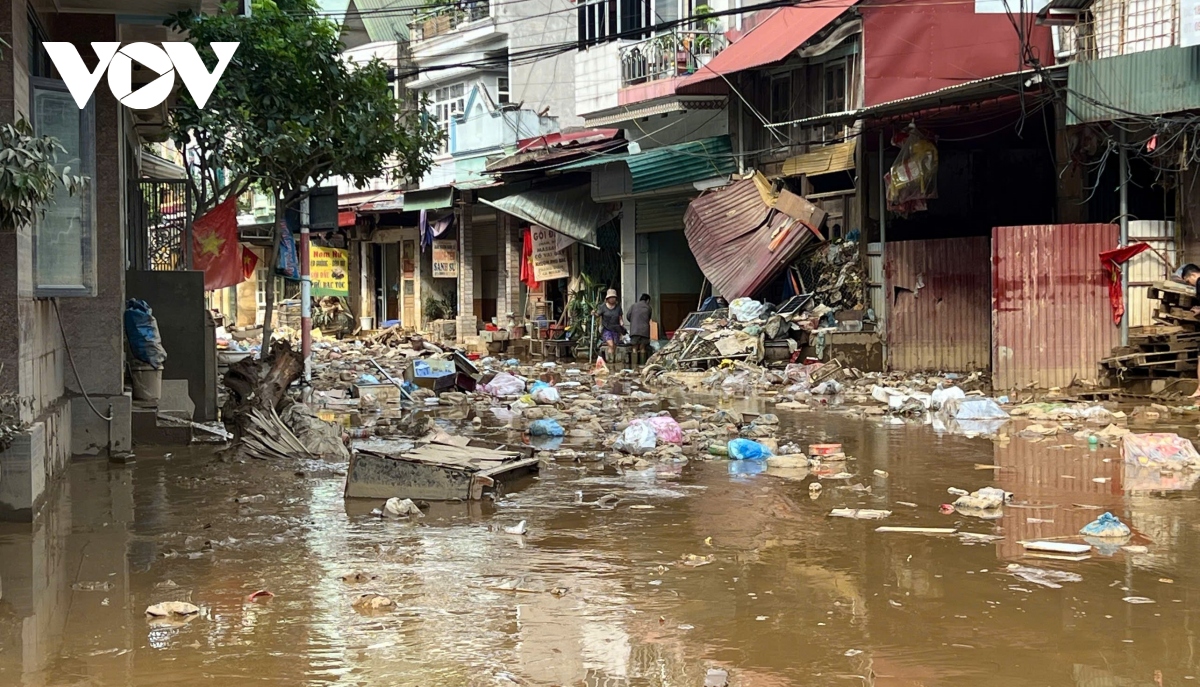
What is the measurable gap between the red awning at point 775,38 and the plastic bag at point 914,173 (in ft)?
8.33

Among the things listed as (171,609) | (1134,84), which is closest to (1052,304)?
(1134,84)

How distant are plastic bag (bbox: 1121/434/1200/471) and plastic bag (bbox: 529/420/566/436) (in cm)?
562

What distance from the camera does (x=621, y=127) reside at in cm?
2530

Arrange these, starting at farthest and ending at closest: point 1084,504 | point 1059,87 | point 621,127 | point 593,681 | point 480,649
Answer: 1. point 621,127
2. point 1059,87
3. point 1084,504
4. point 480,649
5. point 593,681

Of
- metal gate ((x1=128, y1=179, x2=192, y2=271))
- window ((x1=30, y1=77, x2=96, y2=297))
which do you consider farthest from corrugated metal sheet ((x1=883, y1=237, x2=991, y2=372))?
window ((x1=30, y1=77, x2=96, y2=297))

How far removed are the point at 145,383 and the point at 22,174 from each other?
5.30 metres

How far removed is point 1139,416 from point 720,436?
4.63 m

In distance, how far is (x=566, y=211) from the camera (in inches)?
1046

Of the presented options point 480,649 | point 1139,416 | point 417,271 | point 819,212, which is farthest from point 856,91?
point 417,271

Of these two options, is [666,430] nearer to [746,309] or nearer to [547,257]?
[746,309]

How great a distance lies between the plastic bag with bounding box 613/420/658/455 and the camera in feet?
36.3

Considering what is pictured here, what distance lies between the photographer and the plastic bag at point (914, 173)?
17.0 m

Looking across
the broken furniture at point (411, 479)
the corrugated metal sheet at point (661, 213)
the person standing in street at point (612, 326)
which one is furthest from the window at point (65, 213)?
the corrugated metal sheet at point (661, 213)

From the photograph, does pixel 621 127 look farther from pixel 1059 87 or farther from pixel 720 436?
pixel 720 436
